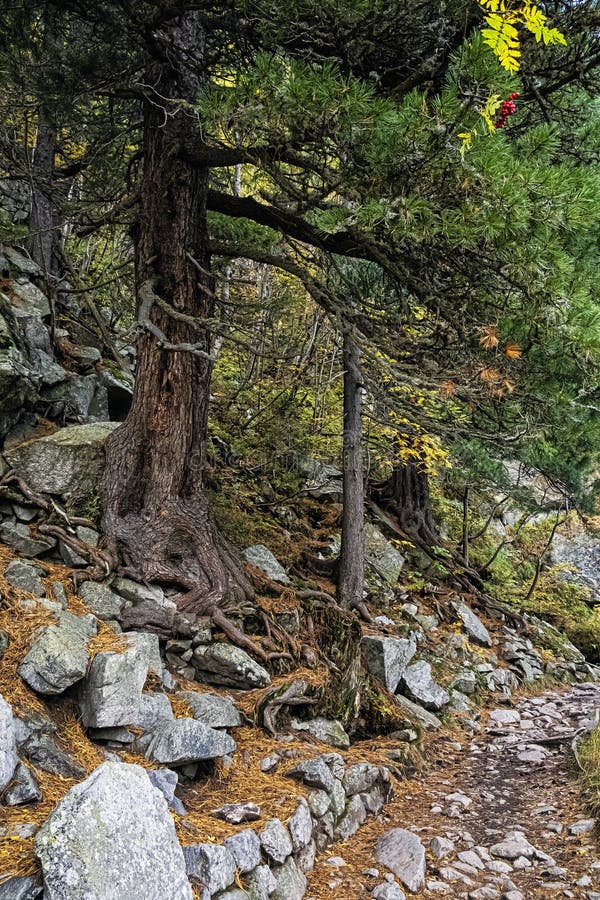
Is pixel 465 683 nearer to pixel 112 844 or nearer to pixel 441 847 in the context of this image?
pixel 441 847

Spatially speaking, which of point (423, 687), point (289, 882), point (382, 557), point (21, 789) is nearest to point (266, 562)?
point (423, 687)

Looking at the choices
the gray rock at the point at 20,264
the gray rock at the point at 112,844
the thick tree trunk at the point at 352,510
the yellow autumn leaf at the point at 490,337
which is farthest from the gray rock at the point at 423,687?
the gray rock at the point at 20,264

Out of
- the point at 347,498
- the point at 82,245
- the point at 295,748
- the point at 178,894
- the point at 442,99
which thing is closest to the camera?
the point at 178,894

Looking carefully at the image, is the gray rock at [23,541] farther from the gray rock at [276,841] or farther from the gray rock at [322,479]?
the gray rock at [322,479]

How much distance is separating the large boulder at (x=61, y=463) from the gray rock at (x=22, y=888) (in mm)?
3576

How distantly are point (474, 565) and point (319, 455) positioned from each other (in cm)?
423

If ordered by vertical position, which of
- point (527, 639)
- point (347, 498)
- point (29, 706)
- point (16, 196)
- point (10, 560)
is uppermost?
point (16, 196)

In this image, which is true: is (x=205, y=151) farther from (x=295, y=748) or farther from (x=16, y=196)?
(x=16, y=196)

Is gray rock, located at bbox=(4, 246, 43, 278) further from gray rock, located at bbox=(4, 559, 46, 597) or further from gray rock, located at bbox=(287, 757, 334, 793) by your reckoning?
gray rock, located at bbox=(287, 757, 334, 793)

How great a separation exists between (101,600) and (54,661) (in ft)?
3.83

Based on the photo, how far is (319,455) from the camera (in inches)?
423

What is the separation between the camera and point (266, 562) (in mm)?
6633

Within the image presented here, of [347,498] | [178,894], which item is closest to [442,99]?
[178,894]

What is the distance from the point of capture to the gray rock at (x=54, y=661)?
3232 mm
